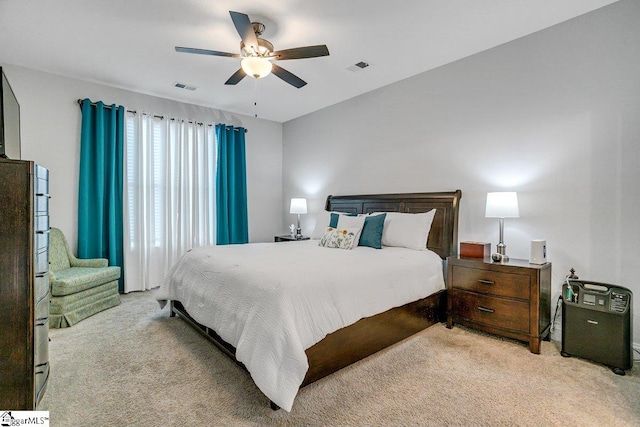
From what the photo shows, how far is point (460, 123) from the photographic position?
11.5 ft

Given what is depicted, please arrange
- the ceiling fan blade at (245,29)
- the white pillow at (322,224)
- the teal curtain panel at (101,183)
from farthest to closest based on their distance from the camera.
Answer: the white pillow at (322,224) < the teal curtain panel at (101,183) < the ceiling fan blade at (245,29)

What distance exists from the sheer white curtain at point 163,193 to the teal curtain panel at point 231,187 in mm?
117

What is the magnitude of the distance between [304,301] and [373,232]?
170cm

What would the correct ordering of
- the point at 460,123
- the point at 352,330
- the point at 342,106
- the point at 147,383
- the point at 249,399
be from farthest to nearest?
the point at 342,106 → the point at 460,123 → the point at 352,330 → the point at 147,383 → the point at 249,399

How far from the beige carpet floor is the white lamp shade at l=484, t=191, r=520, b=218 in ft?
3.63

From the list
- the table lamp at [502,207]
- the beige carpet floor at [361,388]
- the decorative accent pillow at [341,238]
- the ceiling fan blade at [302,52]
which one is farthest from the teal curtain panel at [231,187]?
the table lamp at [502,207]

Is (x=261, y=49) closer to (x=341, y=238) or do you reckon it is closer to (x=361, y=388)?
(x=341, y=238)

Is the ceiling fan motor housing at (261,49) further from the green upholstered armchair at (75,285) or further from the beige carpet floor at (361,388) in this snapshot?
the green upholstered armchair at (75,285)

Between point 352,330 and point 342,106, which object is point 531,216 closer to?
point 352,330

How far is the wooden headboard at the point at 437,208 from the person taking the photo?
3451 millimetres

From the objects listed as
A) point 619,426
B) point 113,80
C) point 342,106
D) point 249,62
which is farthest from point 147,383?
point 342,106

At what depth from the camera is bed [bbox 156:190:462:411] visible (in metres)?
1.82

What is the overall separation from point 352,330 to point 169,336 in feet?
5.62

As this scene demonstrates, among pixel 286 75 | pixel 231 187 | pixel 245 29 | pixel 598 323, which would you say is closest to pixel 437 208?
pixel 598 323
